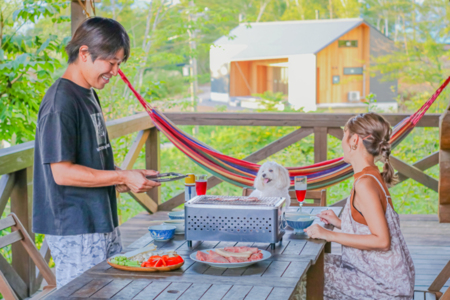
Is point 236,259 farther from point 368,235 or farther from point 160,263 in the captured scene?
point 368,235

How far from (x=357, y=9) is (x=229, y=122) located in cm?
1321

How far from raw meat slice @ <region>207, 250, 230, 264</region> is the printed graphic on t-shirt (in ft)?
1.55

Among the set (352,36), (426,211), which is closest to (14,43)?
(426,211)

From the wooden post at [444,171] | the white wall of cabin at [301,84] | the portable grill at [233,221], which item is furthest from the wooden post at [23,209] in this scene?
the white wall of cabin at [301,84]

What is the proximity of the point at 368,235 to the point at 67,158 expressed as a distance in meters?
0.95

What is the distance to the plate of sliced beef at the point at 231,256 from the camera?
4.57ft

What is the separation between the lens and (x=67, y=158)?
148 centimetres

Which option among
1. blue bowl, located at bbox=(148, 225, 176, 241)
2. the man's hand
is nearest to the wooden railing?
blue bowl, located at bbox=(148, 225, 176, 241)

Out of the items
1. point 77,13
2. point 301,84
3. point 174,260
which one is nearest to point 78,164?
point 174,260

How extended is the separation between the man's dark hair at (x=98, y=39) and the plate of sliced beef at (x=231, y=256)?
0.64 metres

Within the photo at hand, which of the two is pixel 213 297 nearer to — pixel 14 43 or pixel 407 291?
pixel 407 291

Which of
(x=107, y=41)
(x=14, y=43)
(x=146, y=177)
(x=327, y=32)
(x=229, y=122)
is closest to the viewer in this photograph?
(x=107, y=41)

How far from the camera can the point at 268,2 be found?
15.2 meters

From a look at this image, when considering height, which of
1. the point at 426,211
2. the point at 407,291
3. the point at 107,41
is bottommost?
the point at 426,211
